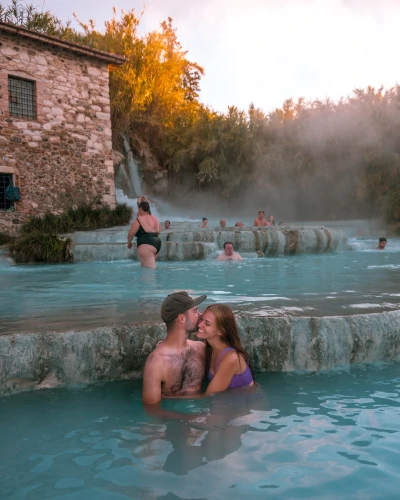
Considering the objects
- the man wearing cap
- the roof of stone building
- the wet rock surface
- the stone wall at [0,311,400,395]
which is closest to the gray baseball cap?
the man wearing cap

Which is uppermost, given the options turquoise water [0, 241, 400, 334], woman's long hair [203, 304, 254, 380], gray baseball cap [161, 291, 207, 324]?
gray baseball cap [161, 291, 207, 324]

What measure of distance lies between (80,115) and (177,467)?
15.8 meters

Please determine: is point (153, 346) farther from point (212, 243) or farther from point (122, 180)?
point (122, 180)


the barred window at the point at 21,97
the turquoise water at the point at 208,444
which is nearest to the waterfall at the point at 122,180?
the barred window at the point at 21,97

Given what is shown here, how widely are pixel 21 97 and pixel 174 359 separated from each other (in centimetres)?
1424

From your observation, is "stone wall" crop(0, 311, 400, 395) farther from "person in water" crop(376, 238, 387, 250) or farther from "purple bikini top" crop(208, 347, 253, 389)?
"person in water" crop(376, 238, 387, 250)

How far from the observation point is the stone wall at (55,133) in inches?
583

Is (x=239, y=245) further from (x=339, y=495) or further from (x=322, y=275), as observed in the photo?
(x=339, y=495)

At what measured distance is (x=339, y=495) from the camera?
2020 mm

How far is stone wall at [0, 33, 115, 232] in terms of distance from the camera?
48.6ft

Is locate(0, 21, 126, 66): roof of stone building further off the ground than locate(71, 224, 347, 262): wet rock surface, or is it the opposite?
locate(0, 21, 126, 66): roof of stone building

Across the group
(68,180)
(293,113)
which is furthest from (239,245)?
(293,113)

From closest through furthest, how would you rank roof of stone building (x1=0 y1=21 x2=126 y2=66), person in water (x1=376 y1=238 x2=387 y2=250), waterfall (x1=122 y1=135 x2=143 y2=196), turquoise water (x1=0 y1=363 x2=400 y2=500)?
1. turquoise water (x1=0 y1=363 x2=400 y2=500)
2. person in water (x1=376 y1=238 x2=387 y2=250)
3. roof of stone building (x1=0 y1=21 x2=126 y2=66)
4. waterfall (x1=122 y1=135 x2=143 y2=196)

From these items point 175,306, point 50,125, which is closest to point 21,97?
point 50,125
